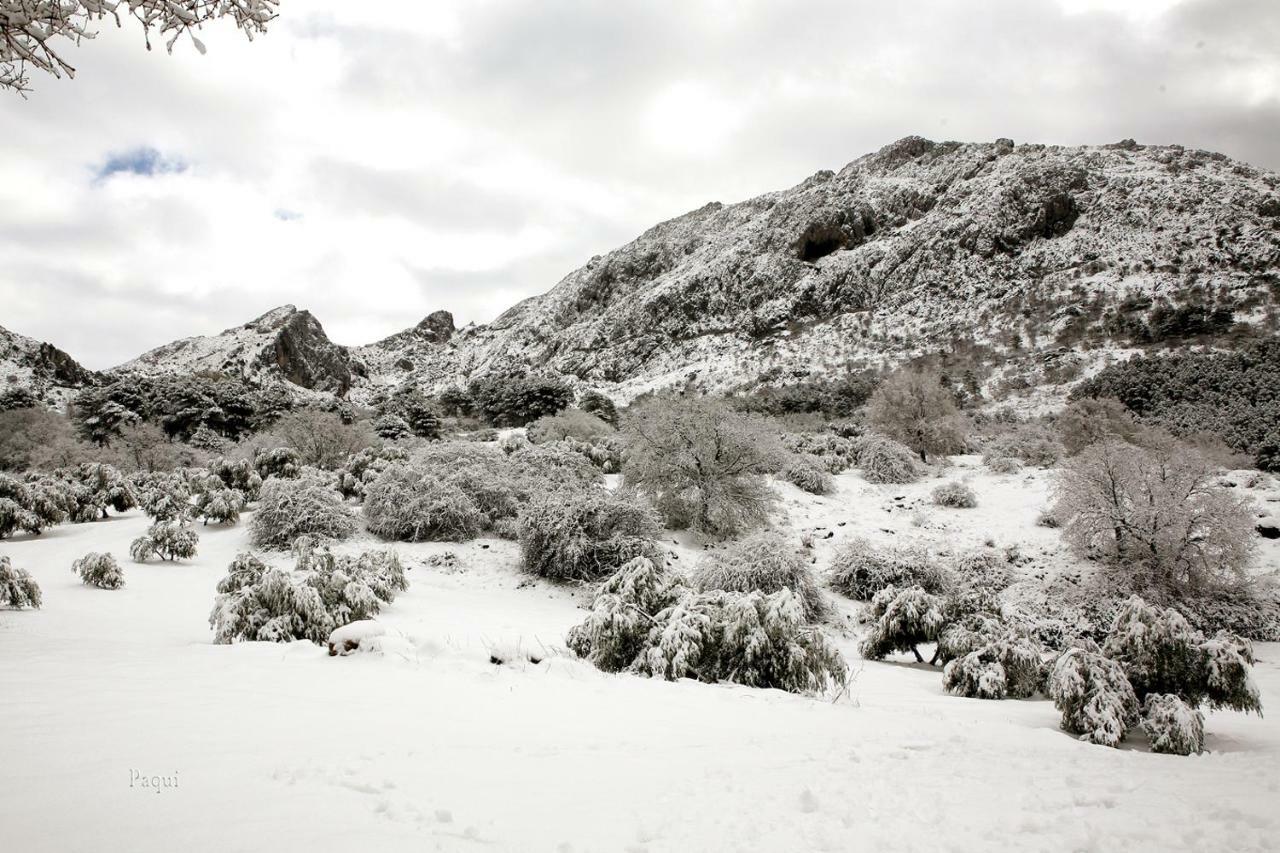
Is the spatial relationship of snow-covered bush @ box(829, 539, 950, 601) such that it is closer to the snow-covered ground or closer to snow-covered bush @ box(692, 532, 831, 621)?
snow-covered bush @ box(692, 532, 831, 621)

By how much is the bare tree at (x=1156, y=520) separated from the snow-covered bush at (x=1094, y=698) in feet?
25.2

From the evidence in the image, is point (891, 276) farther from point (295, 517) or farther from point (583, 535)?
point (295, 517)

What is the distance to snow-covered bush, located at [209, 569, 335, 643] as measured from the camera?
7.35 meters

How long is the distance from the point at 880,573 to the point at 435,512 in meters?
11.0

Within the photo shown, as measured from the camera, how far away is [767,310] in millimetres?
66375

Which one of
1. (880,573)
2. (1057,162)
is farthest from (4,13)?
(1057,162)

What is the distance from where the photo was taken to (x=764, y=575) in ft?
39.4

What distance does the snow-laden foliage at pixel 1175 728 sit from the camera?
5271mm

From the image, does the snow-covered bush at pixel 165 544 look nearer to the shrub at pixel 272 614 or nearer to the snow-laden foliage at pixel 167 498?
the snow-laden foliage at pixel 167 498

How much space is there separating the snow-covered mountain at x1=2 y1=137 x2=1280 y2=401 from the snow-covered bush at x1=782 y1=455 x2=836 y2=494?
109ft

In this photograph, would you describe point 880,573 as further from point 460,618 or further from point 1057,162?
point 1057,162

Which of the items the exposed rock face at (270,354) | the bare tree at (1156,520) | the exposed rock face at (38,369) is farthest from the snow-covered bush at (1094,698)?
the exposed rock face at (270,354)

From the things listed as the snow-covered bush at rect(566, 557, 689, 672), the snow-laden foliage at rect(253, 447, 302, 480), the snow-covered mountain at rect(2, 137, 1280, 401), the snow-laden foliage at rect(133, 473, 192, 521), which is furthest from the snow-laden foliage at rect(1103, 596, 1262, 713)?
the snow-covered mountain at rect(2, 137, 1280, 401)

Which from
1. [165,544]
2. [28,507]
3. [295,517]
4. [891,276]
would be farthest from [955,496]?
[891,276]
